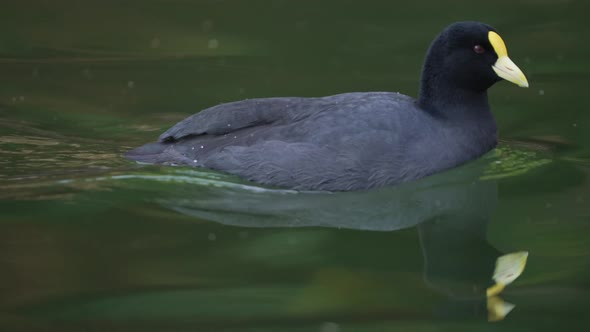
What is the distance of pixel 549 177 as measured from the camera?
7.11 meters

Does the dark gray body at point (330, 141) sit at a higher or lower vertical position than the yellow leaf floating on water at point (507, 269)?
higher

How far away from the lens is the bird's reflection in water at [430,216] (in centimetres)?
520

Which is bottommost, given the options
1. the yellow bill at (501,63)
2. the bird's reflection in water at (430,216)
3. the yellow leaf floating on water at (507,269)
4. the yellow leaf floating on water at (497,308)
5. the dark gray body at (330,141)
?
the yellow leaf floating on water at (497,308)

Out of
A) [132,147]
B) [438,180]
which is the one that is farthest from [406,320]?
[132,147]

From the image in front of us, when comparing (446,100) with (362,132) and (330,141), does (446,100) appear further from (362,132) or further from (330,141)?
(330,141)

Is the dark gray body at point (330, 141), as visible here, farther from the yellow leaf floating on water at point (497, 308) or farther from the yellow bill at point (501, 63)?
the yellow leaf floating on water at point (497, 308)

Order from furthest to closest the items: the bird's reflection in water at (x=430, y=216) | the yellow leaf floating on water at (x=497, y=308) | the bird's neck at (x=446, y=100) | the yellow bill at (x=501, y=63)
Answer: the bird's neck at (x=446, y=100) < the yellow bill at (x=501, y=63) < the bird's reflection in water at (x=430, y=216) < the yellow leaf floating on water at (x=497, y=308)

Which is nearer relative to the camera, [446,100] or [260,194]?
[260,194]

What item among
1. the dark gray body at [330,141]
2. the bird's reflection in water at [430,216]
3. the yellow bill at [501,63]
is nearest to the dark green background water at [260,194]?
the bird's reflection in water at [430,216]

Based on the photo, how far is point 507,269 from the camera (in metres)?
5.32

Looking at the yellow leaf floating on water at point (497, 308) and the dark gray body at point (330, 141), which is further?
the dark gray body at point (330, 141)

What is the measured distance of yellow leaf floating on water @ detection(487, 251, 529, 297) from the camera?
5.07 meters

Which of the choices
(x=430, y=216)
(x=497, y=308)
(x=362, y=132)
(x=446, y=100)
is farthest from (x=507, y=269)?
(x=446, y=100)

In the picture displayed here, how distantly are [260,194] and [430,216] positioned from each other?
3.78 feet
